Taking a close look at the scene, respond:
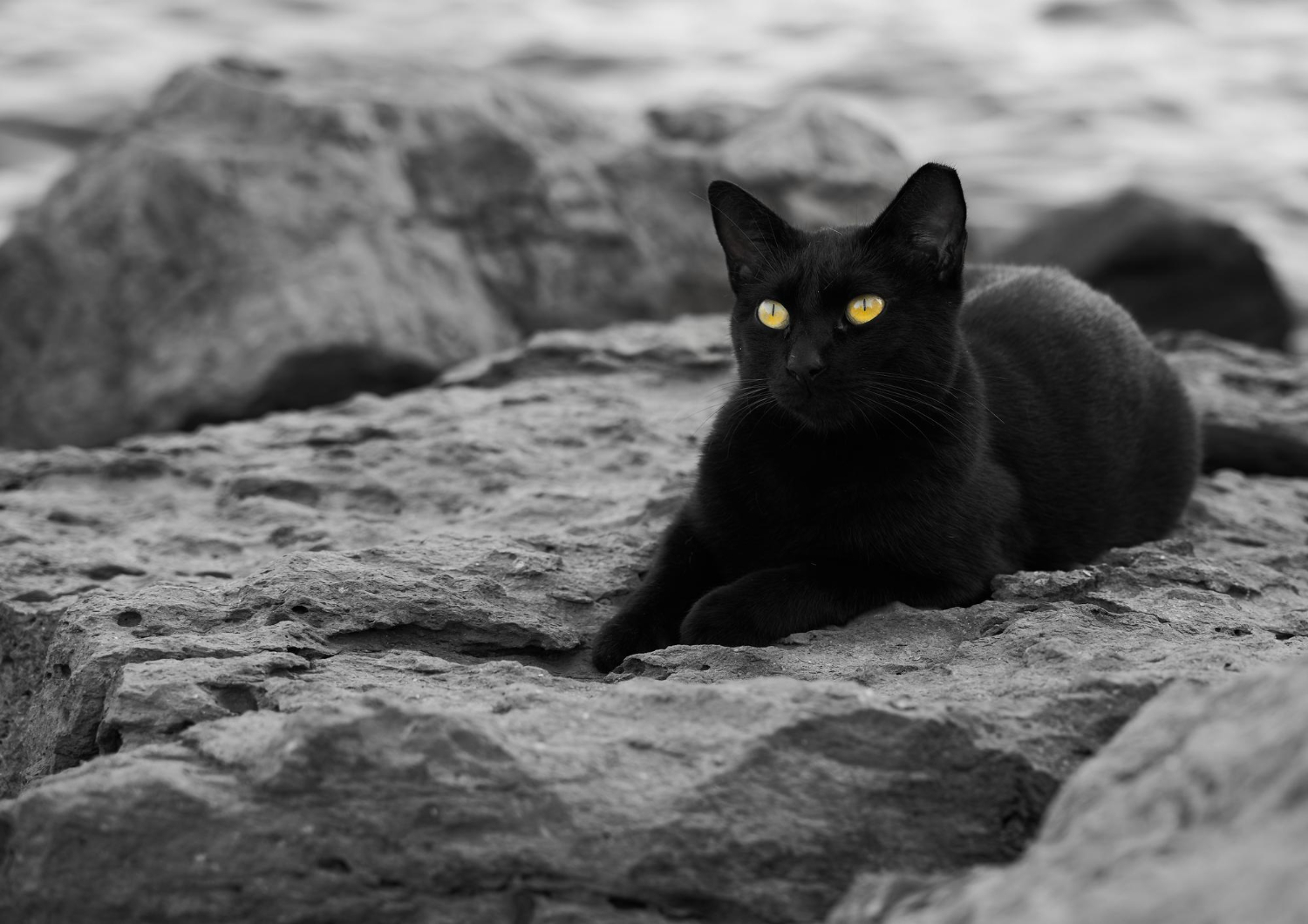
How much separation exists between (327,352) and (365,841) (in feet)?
16.8

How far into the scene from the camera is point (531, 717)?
9.21ft

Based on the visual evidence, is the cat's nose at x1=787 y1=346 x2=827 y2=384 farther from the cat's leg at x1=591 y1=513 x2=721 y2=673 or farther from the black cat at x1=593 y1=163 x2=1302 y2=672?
the cat's leg at x1=591 y1=513 x2=721 y2=673

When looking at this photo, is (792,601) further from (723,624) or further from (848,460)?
(848,460)

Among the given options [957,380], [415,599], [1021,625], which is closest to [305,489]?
[415,599]

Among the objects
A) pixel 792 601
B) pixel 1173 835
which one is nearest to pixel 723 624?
pixel 792 601

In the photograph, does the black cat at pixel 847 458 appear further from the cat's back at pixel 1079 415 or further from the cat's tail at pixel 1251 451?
the cat's tail at pixel 1251 451

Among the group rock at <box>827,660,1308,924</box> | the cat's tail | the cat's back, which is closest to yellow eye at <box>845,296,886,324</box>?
the cat's back

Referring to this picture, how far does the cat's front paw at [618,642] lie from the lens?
356cm

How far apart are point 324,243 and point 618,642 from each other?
15.7 feet

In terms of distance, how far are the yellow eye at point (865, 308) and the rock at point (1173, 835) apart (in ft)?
5.13

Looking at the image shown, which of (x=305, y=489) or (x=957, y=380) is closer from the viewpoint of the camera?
(x=957, y=380)

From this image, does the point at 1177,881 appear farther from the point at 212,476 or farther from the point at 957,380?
the point at 212,476

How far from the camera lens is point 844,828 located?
261cm

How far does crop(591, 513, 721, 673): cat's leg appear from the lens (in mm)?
3584
